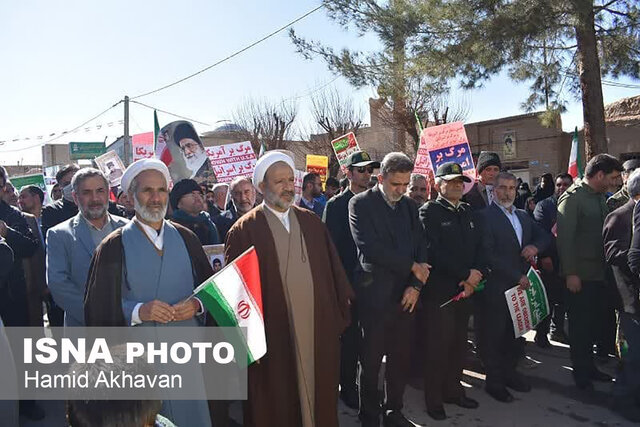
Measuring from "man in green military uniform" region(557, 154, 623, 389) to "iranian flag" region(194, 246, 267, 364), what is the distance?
309 centimetres

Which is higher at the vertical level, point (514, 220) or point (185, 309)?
point (514, 220)

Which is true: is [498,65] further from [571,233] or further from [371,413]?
[371,413]

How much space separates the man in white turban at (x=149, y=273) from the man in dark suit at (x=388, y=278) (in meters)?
1.42

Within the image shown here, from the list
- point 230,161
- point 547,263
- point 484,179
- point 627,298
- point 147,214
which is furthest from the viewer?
point 230,161

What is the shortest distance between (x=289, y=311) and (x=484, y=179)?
3230 mm

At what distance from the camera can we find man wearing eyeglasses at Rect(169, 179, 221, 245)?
4836mm

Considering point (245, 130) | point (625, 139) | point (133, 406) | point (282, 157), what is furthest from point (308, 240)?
point (245, 130)

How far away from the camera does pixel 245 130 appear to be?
29.3 meters

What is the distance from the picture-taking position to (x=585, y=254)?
4797mm

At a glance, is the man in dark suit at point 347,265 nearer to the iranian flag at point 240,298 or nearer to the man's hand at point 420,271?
the man's hand at point 420,271

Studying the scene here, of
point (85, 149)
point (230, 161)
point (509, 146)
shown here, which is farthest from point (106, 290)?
point (85, 149)

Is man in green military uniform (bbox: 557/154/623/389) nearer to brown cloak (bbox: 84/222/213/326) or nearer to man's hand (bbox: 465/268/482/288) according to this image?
man's hand (bbox: 465/268/482/288)

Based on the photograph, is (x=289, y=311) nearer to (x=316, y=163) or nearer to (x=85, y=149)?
(x=316, y=163)

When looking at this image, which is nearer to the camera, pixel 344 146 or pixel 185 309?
pixel 185 309
